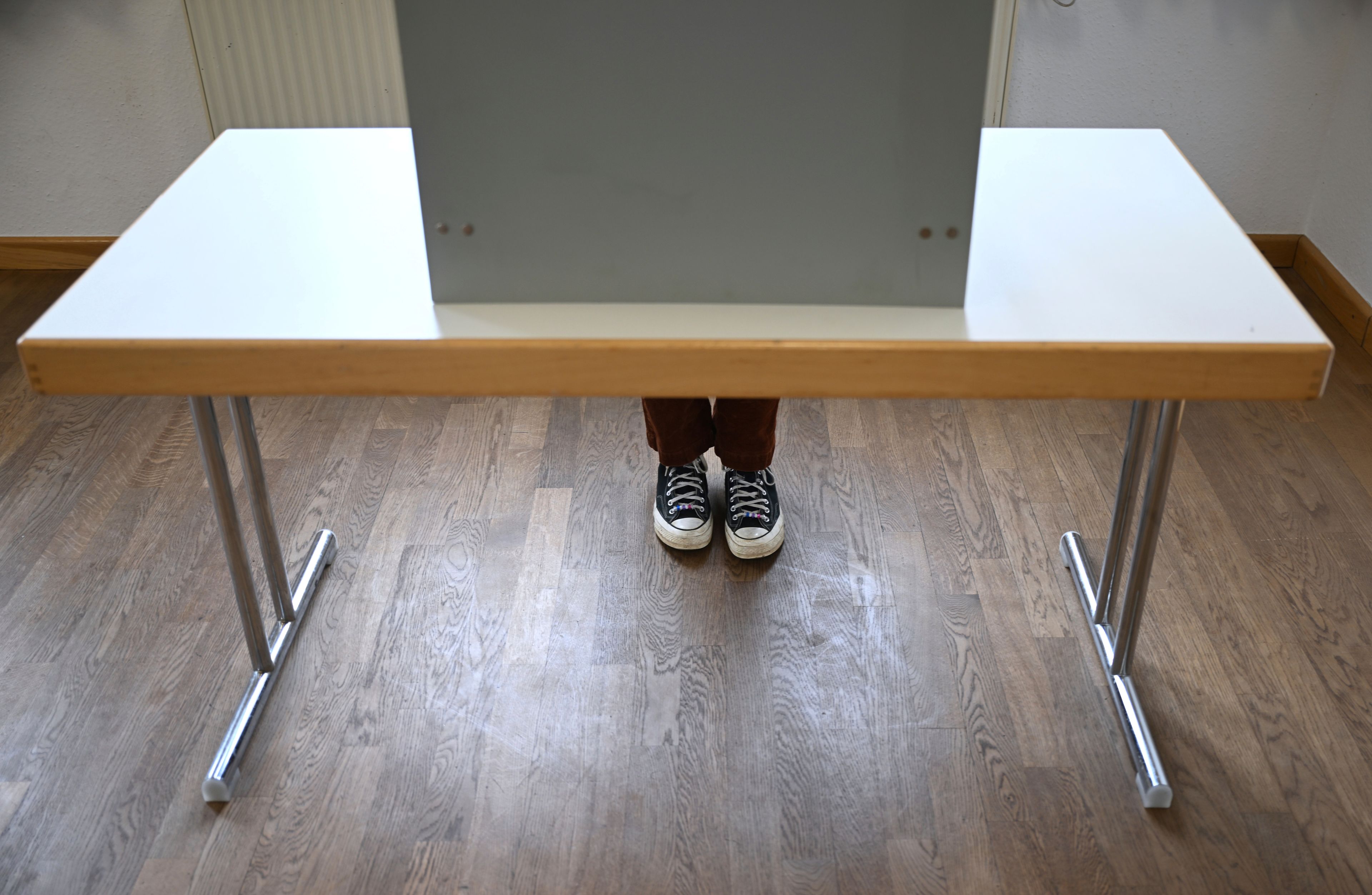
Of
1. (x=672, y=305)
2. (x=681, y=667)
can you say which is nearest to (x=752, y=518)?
(x=681, y=667)

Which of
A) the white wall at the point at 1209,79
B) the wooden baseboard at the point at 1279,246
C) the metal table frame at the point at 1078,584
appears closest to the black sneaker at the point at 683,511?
the metal table frame at the point at 1078,584

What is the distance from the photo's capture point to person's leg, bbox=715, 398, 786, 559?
182cm

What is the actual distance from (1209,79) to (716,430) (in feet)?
4.97

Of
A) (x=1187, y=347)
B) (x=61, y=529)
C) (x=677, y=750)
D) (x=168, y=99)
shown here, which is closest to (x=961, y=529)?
(x=677, y=750)

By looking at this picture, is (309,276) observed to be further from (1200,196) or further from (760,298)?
(1200,196)

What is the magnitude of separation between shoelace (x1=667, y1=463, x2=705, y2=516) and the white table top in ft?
2.45

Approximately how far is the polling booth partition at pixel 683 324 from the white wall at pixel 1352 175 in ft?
4.59

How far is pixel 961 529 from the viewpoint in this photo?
1901 millimetres

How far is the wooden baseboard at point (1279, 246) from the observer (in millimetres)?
2697

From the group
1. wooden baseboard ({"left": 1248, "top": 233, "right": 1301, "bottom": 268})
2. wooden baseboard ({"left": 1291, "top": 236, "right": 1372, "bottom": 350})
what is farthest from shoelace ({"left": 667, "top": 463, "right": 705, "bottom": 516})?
wooden baseboard ({"left": 1248, "top": 233, "right": 1301, "bottom": 268})

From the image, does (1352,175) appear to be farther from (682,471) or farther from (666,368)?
(666,368)

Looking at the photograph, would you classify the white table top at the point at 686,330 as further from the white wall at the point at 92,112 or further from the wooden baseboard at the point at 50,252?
the wooden baseboard at the point at 50,252

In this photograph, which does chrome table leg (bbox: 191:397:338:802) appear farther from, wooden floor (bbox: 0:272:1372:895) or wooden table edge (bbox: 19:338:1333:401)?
wooden table edge (bbox: 19:338:1333:401)

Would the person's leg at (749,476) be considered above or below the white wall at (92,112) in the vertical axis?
below
